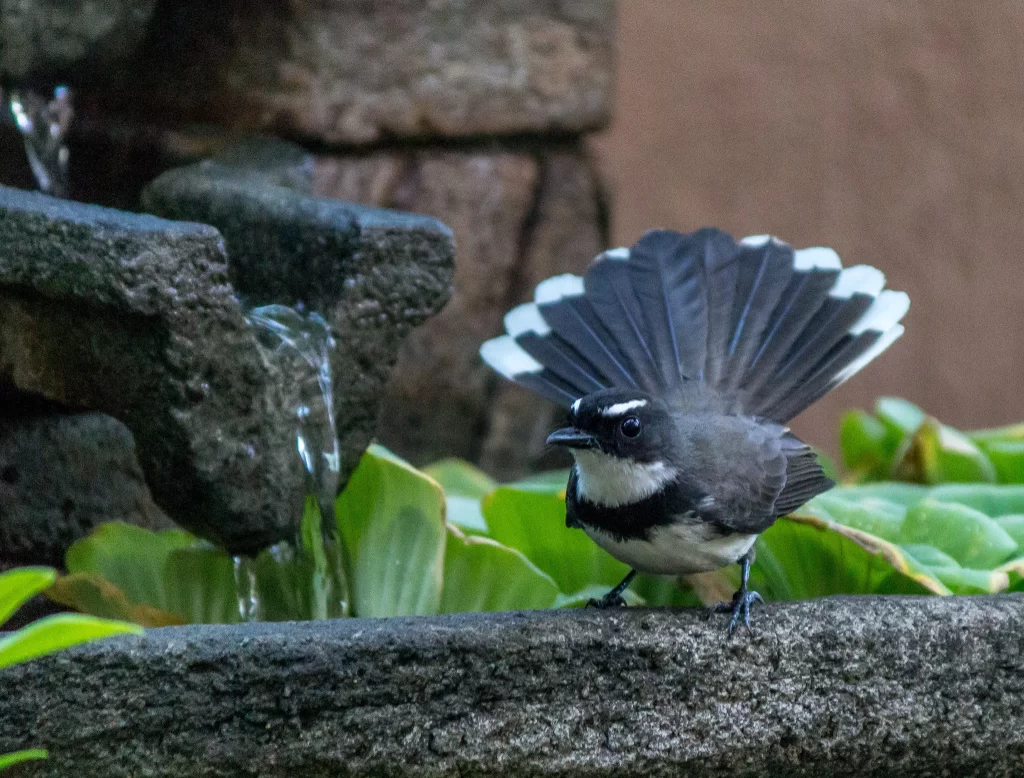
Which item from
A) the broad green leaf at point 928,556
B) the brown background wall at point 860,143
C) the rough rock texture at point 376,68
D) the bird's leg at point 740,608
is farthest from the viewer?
the brown background wall at point 860,143

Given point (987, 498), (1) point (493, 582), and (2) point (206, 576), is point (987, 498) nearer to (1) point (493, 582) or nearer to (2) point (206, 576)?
(1) point (493, 582)

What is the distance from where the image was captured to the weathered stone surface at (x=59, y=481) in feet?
8.82

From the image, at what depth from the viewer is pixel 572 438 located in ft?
7.52

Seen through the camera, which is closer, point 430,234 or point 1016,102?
point 430,234

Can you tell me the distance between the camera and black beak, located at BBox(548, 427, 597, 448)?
228 cm

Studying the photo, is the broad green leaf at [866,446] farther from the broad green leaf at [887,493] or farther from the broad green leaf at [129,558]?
the broad green leaf at [129,558]

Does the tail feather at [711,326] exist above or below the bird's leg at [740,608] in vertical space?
above

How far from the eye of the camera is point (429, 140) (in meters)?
3.84

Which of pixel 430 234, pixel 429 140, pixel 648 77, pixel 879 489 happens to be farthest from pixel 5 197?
pixel 648 77

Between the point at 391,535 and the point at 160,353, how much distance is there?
2.35 ft

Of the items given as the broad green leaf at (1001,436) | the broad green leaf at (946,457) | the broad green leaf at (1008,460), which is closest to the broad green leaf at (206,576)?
the broad green leaf at (946,457)

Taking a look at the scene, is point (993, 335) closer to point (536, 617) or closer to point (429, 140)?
point (429, 140)

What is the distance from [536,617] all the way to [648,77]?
10.2 feet

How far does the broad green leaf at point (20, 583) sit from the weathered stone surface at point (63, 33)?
5.86ft
